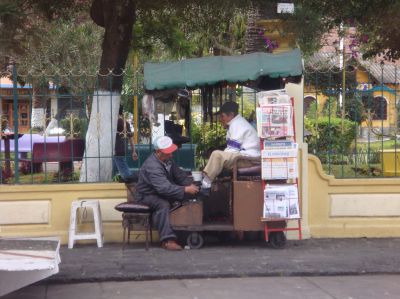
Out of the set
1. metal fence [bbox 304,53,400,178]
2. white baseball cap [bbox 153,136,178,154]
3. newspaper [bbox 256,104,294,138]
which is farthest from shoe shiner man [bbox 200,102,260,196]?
metal fence [bbox 304,53,400,178]

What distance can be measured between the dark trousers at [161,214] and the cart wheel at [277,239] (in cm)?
123

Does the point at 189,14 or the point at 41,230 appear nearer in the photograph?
the point at 41,230

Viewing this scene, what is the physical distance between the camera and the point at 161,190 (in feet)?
28.6

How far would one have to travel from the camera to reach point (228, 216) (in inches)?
371

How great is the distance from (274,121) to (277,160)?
0.47 meters

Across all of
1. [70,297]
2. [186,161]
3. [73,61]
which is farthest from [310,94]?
[73,61]

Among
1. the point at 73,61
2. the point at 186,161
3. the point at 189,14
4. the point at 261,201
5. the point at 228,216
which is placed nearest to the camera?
the point at 261,201

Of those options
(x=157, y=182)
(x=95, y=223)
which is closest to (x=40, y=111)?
(x=95, y=223)

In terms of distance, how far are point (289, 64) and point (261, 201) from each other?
5.58 feet

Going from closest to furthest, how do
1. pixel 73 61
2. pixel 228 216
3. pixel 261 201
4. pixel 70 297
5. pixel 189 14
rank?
pixel 70 297, pixel 261 201, pixel 228 216, pixel 189 14, pixel 73 61

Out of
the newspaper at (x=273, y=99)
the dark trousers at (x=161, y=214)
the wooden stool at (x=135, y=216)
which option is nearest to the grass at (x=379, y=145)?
the newspaper at (x=273, y=99)

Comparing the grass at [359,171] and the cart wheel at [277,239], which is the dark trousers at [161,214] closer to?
the cart wheel at [277,239]

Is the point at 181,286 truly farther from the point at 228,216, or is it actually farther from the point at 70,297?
the point at 228,216

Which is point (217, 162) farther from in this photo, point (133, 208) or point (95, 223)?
point (95, 223)
